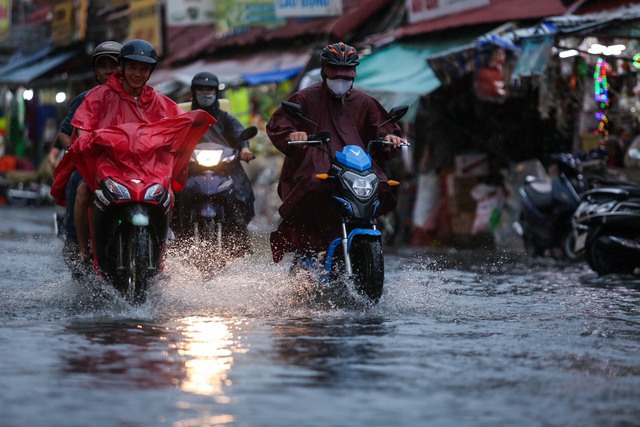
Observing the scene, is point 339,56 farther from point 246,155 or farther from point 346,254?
point 246,155

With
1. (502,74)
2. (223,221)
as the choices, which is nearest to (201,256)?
(223,221)

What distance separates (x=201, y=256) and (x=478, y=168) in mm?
8919

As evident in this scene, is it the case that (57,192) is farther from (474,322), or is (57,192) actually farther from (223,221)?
(474,322)

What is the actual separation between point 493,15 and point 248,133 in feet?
29.8

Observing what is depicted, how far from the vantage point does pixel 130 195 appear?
8.80 metres

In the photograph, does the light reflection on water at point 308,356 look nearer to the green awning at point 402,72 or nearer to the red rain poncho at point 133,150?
the red rain poncho at point 133,150

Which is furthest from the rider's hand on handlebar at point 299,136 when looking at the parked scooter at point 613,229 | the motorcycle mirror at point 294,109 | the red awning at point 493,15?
the red awning at point 493,15

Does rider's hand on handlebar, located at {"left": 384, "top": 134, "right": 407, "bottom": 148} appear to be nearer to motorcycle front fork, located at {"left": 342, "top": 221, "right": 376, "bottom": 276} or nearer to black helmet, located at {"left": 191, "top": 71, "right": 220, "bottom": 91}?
motorcycle front fork, located at {"left": 342, "top": 221, "right": 376, "bottom": 276}

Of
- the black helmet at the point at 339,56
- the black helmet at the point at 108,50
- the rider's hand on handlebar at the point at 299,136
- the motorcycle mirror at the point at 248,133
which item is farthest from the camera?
the motorcycle mirror at the point at 248,133

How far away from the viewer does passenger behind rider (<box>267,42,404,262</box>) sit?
9656 millimetres

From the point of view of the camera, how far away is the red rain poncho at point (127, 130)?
8969 mm

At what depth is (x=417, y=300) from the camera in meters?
9.80

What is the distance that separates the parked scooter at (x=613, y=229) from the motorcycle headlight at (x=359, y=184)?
418cm

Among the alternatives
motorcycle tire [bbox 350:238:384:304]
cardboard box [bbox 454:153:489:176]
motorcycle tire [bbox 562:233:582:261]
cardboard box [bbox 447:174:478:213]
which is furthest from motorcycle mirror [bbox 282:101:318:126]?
cardboard box [bbox 447:174:478:213]
